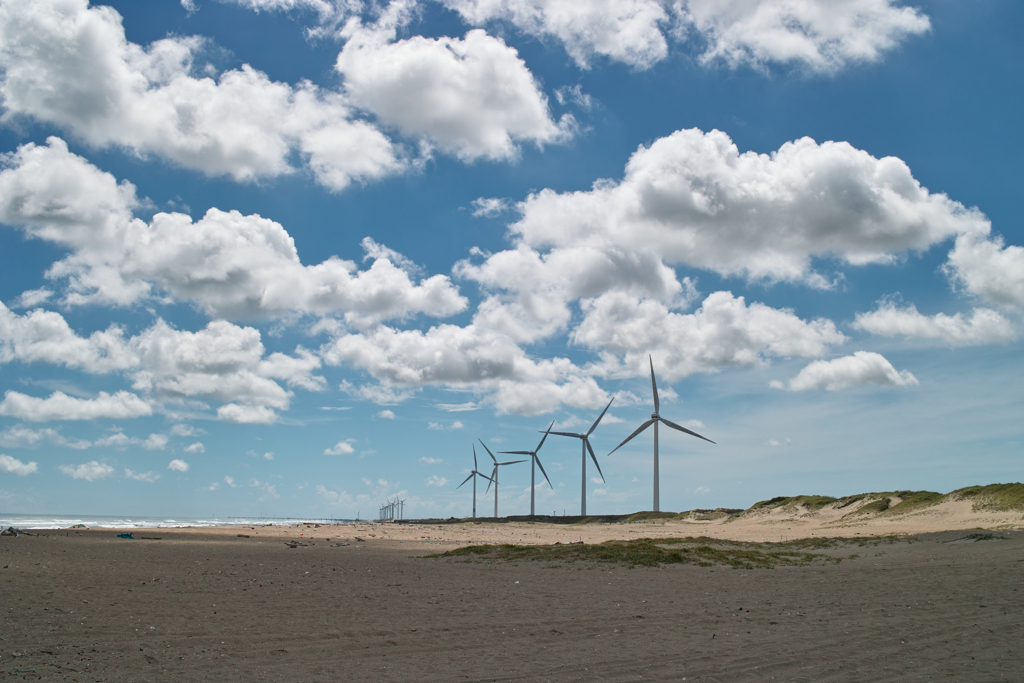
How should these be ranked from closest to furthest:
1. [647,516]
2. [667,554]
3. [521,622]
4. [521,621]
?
[521,622], [521,621], [667,554], [647,516]

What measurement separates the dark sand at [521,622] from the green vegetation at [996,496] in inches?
1178

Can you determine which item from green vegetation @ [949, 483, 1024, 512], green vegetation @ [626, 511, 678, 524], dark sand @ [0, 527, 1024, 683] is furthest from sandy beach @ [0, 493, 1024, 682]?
green vegetation @ [626, 511, 678, 524]

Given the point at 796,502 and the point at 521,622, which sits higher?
the point at 521,622

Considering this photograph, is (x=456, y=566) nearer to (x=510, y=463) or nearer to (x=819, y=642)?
(x=819, y=642)

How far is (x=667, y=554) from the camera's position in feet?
99.2

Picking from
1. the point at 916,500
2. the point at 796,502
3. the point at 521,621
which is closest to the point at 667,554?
the point at 521,621

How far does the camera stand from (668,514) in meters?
112

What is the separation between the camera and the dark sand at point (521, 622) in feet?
37.4

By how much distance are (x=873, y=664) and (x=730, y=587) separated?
10805mm

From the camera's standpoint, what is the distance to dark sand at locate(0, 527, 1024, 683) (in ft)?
37.4

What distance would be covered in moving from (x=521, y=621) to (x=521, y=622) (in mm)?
128

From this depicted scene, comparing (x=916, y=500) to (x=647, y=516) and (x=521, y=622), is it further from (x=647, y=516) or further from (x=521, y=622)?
(x=521, y=622)

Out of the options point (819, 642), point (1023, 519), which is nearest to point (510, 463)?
point (1023, 519)

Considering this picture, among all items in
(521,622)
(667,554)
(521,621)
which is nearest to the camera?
(521,622)
